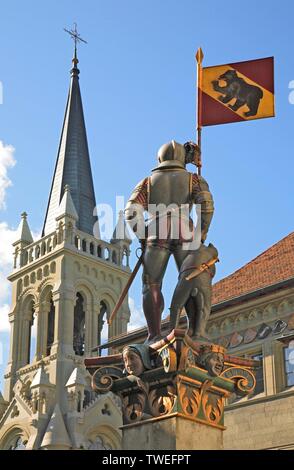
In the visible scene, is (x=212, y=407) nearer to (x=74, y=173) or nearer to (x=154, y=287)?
(x=154, y=287)

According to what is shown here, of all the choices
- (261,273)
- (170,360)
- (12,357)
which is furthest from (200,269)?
(12,357)

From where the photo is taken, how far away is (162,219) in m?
8.39

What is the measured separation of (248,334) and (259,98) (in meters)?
13.6

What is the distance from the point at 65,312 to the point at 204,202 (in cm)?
5201

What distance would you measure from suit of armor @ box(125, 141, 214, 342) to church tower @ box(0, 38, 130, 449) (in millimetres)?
45624

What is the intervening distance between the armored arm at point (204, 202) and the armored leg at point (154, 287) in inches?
16.7

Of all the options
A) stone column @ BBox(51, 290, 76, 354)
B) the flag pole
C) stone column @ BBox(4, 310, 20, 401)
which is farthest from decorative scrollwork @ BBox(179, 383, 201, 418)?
stone column @ BBox(4, 310, 20, 401)

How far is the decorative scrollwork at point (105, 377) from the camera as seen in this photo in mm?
7973

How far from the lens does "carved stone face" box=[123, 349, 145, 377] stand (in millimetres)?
7776

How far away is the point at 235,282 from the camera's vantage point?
2578cm

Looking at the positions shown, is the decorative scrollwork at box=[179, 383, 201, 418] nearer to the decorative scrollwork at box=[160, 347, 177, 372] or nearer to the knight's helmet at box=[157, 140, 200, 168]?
the decorative scrollwork at box=[160, 347, 177, 372]

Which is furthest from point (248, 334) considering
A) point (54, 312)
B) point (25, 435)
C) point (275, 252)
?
point (54, 312)
